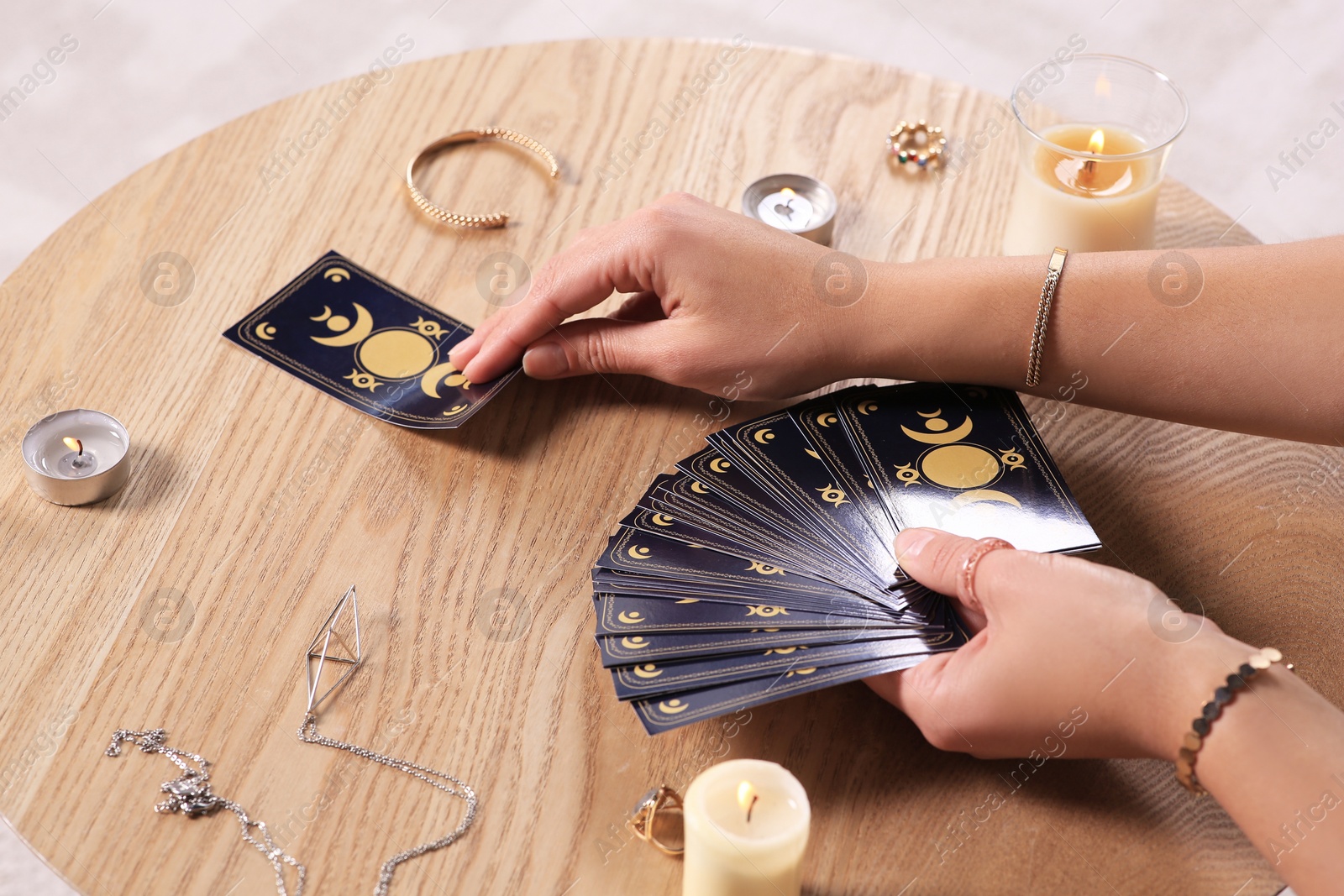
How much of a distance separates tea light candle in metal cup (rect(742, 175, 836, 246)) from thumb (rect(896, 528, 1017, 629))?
0.46 meters

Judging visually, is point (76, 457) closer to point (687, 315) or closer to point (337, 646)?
point (337, 646)

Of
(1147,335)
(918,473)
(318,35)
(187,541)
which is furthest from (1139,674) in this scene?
(318,35)

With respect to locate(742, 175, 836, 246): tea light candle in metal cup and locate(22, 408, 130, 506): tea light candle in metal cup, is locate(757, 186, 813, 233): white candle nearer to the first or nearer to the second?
locate(742, 175, 836, 246): tea light candle in metal cup

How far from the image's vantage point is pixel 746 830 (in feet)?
2.52

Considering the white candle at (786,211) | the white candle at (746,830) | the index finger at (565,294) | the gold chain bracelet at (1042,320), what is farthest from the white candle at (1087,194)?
the white candle at (746,830)

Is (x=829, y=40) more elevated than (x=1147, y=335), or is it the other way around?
(x=829, y=40)

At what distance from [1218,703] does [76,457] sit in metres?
1.04

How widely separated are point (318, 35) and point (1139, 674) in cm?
276

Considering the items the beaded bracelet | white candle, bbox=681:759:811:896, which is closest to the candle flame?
white candle, bbox=681:759:811:896

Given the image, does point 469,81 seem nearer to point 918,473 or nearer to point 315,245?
point 315,245

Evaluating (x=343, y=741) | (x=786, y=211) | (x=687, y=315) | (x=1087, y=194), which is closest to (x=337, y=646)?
(x=343, y=741)

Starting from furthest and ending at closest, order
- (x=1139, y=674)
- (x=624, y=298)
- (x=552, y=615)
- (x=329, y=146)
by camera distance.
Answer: (x=329, y=146) → (x=624, y=298) → (x=552, y=615) → (x=1139, y=674)

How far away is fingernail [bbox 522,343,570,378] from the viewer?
1.19 meters

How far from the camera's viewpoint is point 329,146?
4.66ft
